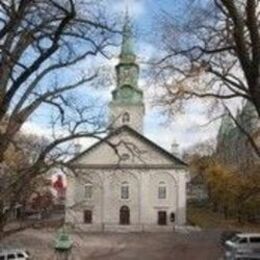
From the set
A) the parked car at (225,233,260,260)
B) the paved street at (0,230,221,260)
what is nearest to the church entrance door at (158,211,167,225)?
the paved street at (0,230,221,260)

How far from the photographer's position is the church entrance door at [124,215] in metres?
86.3

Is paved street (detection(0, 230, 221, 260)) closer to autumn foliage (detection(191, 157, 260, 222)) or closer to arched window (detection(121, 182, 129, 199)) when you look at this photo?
autumn foliage (detection(191, 157, 260, 222))

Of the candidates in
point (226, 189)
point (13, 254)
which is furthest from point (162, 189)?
point (13, 254)

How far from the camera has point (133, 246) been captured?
61531mm

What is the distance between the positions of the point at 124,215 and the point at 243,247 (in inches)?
1851

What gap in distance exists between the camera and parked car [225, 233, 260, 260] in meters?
39.1

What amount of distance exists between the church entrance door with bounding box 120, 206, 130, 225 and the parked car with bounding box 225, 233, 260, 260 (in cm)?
4421

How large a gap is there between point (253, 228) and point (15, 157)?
188ft

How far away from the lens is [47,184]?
2434 centimetres

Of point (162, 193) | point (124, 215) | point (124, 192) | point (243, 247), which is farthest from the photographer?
point (124, 192)

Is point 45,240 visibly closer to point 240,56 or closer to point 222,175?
point 222,175

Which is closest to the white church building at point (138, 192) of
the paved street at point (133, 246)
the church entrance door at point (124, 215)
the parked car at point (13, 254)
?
the church entrance door at point (124, 215)

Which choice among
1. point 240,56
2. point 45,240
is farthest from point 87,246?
point 240,56

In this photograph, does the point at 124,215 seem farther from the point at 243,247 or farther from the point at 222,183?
the point at 243,247
